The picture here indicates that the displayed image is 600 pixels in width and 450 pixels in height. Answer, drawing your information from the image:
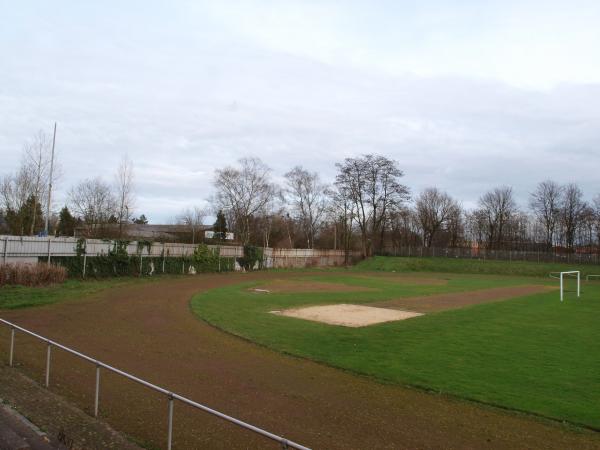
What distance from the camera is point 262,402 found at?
819 cm

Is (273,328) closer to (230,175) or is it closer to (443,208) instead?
(230,175)

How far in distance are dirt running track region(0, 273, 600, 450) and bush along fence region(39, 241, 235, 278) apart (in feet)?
61.9

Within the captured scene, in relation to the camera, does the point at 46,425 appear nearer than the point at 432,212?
Yes

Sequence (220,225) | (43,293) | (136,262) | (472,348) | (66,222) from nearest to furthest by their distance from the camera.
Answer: (472,348), (43,293), (136,262), (66,222), (220,225)

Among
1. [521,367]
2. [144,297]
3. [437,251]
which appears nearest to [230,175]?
[437,251]

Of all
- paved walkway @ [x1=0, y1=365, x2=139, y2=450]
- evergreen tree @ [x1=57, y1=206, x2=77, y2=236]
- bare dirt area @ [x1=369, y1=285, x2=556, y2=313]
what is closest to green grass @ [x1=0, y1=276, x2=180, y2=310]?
paved walkway @ [x1=0, y1=365, x2=139, y2=450]

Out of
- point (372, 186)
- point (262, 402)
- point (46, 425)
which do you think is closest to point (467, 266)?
point (372, 186)

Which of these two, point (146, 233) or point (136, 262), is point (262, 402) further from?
point (146, 233)

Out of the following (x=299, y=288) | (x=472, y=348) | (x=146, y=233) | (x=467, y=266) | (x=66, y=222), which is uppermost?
(x=66, y=222)

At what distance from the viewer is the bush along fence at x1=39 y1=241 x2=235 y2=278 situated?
3148 centimetres

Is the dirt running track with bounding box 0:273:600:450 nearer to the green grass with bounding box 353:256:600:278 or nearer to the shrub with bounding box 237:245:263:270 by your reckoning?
the shrub with bounding box 237:245:263:270

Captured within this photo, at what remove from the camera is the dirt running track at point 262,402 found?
6629 millimetres

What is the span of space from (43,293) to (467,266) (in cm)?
5708

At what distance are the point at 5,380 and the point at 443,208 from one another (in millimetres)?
87793
